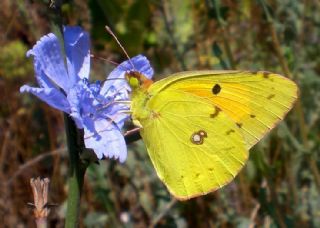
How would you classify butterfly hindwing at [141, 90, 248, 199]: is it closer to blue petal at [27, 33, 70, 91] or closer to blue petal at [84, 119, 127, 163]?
blue petal at [84, 119, 127, 163]

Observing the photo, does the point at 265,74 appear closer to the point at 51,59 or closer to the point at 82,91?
the point at 82,91

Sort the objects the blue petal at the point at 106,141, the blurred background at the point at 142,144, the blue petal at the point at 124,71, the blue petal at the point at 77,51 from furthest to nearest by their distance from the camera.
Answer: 1. the blurred background at the point at 142,144
2. the blue petal at the point at 124,71
3. the blue petal at the point at 77,51
4. the blue petal at the point at 106,141

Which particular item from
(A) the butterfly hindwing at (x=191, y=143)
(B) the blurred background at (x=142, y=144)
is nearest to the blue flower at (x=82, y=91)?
(A) the butterfly hindwing at (x=191, y=143)

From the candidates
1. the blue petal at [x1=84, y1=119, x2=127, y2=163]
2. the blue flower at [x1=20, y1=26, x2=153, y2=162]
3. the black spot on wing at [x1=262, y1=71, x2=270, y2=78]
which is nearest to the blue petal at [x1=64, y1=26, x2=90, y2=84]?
the blue flower at [x1=20, y1=26, x2=153, y2=162]

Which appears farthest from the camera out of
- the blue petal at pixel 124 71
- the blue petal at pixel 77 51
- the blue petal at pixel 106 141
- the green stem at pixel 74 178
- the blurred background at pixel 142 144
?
the blurred background at pixel 142 144

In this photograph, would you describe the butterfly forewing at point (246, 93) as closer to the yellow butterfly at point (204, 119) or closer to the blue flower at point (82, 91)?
the yellow butterfly at point (204, 119)

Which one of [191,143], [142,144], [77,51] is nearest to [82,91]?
[77,51]

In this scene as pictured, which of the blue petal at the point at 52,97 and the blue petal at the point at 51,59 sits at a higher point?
the blue petal at the point at 51,59
